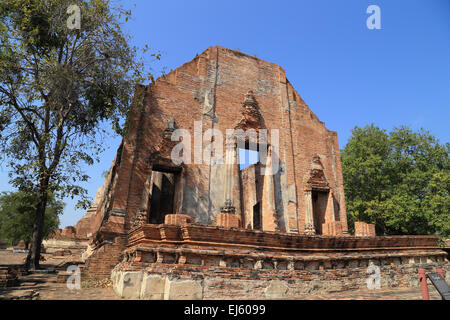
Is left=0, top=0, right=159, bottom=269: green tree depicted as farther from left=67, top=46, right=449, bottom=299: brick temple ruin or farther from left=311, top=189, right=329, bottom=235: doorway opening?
left=311, top=189, right=329, bottom=235: doorway opening

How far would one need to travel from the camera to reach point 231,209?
36.5 feet

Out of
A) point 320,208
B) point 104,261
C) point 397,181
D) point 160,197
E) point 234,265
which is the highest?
point 397,181

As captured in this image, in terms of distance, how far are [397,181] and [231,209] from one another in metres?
15.6

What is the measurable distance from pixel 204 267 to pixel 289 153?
8.83 metres

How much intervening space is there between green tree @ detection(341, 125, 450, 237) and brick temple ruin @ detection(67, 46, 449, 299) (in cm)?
773

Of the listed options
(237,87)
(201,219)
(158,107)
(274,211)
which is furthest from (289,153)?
(158,107)

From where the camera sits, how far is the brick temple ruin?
600 cm

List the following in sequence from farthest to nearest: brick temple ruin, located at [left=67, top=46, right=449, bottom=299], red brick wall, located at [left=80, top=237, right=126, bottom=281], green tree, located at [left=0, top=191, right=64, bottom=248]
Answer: green tree, located at [left=0, top=191, right=64, bottom=248] < red brick wall, located at [left=80, top=237, right=126, bottom=281] < brick temple ruin, located at [left=67, top=46, right=449, bottom=299]

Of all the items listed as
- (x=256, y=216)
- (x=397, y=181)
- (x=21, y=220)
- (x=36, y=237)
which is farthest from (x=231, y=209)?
(x=21, y=220)

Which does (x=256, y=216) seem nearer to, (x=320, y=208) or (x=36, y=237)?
(x=320, y=208)

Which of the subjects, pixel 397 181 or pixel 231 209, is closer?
pixel 231 209

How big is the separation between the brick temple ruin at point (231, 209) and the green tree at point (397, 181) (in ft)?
25.4

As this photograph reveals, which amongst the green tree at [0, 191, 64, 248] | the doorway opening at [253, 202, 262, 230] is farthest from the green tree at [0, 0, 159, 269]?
the green tree at [0, 191, 64, 248]
